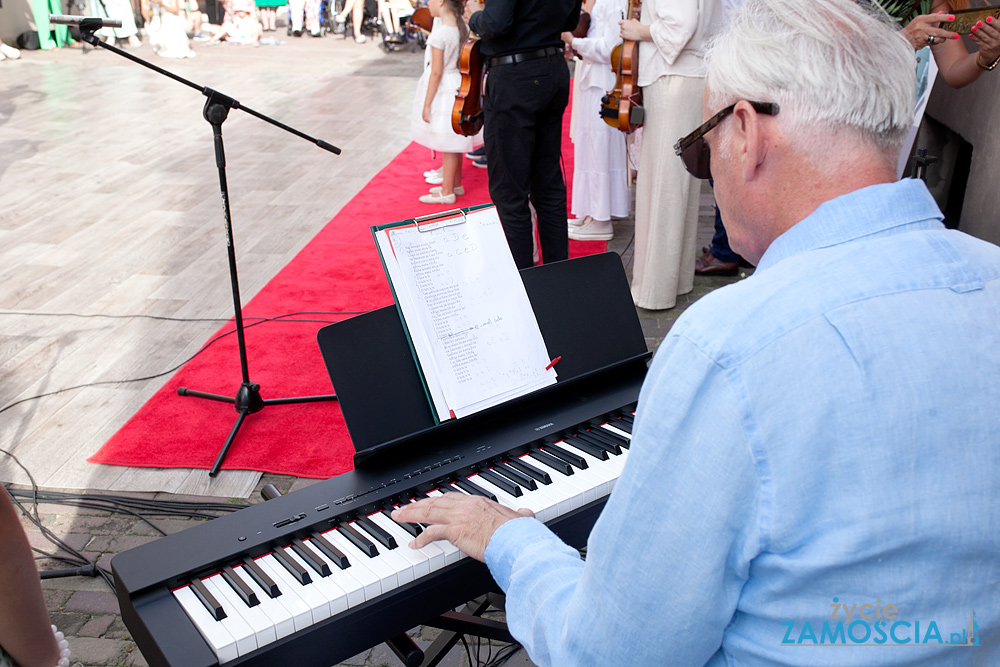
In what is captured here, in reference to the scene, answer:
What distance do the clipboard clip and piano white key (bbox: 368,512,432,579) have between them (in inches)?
23.7

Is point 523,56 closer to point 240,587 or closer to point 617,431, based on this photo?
point 617,431

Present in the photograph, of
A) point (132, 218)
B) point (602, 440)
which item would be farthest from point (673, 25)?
point (132, 218)

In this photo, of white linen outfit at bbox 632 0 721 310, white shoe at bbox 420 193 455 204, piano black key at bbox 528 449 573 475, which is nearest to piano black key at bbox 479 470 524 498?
piano black key at bbox 528 449 573 475

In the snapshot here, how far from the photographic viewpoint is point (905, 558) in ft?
2.93

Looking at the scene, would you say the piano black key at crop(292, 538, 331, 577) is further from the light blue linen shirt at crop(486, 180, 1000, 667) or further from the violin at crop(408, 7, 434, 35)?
the violin at crop(408, 7, 434, 35)

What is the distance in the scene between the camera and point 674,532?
0.91 m

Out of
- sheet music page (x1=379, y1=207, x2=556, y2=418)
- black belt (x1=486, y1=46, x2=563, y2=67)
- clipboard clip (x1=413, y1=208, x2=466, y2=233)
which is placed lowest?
sheet music page (x1=379, y1=207, x2=556, y2=418)

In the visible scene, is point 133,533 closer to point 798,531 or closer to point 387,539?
point 387,539

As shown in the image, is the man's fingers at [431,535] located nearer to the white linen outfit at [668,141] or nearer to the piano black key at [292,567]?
the piano black key at [292,567]

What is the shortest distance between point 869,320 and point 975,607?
0.37m

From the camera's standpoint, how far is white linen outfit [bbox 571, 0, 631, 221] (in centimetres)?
509

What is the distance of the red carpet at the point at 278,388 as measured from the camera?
10.5 feet

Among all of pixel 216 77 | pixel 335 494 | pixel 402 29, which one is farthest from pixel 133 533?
pixel 402 29

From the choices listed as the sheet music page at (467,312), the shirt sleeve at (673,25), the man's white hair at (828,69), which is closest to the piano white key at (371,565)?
the sheet music page at (467,312)
